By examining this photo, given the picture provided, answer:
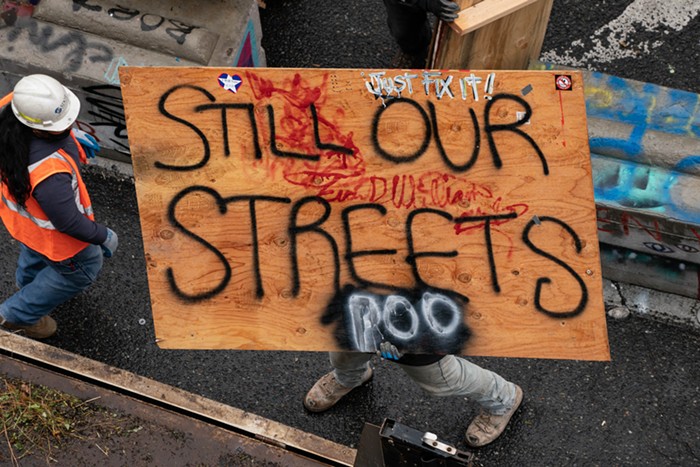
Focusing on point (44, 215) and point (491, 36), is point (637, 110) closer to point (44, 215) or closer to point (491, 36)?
point (491, 36)

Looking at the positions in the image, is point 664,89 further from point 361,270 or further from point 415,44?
point 361,270

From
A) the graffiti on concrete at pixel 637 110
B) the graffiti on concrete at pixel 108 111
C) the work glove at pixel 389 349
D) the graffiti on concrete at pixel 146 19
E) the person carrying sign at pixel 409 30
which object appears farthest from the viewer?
the person carrying sign at pixel 409 30

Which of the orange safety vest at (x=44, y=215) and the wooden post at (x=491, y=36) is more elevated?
the wooden post at (x=491, y=36)

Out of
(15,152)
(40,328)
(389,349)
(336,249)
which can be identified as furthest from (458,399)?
(15,152)

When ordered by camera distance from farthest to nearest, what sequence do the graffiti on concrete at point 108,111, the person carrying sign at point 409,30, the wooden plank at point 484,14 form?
the person carrying sign at point 409,30 < the graffiti on concrete at point 108,111 < the wooden plank at point 484,14

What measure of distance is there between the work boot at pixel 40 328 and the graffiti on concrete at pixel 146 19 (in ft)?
5.41

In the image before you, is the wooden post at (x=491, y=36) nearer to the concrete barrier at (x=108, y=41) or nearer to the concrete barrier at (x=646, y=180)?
the concrete barrier at (x=646, y=180)

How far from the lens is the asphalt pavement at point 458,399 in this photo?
165 inches

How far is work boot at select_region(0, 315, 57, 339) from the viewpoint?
4.32 m

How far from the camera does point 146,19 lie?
15.9 feet

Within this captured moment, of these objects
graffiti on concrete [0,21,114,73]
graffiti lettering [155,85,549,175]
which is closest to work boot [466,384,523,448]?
graffiti lettering [155,85,549,175]

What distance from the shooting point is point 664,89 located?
463 cm

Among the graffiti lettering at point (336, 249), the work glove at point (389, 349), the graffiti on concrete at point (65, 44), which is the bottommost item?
the graffiti on concrete at point (65, 44)

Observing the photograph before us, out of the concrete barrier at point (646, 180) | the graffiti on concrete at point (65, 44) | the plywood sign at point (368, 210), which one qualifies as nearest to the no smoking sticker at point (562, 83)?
the plywood sign at point (368, 210)
